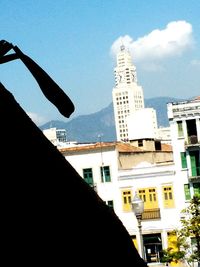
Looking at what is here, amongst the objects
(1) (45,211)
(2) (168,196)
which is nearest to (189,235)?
(2) (168,196)

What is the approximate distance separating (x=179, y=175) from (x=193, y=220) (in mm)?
12892

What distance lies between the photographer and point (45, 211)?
2096 millimetres

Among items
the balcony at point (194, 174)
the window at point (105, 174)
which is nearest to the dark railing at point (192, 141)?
the balcony at point (194, 174)

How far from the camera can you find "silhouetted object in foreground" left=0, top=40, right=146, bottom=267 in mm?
2016

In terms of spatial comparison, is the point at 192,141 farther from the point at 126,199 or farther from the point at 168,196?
the point at 126,199

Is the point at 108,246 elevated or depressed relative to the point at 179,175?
depressed

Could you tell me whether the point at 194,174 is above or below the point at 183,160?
below

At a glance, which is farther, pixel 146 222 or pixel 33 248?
pixel 146 222

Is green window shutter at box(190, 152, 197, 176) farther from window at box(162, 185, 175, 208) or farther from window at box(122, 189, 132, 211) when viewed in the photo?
window at box(122, 189, 132, 211)

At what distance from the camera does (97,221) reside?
7.43 feet

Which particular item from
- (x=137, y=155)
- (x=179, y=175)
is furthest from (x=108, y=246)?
(x=137, y=155)

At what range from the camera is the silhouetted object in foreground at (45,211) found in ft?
6.61

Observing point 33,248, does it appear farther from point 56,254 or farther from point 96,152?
point 96,152

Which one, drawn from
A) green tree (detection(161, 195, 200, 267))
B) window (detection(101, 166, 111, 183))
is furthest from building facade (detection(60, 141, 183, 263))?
green tree (detection(161, 195, 200, 267))
